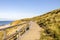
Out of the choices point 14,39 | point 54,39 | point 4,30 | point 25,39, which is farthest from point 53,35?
point 4,30

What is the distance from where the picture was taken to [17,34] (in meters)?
12.0

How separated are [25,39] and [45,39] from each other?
179 centimetres

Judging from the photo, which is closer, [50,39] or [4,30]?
[4,30]

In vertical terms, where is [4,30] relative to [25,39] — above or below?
above

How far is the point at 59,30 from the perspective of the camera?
1353 centimetres

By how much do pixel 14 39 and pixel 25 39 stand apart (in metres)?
0.81

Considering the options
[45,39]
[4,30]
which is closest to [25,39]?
[45,39]

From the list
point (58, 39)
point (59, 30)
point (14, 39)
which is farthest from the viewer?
point (59, 30)

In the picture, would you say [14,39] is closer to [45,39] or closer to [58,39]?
[45,39]

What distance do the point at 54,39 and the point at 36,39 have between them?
1.39 metres

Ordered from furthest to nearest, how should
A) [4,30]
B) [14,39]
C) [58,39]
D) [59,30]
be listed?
1. [59,30]
2. [14,39]
3. [58,39]
4. [4,30]

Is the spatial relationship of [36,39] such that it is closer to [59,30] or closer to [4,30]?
[59,30]

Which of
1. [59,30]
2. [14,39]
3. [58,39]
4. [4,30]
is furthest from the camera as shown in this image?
[59,30]

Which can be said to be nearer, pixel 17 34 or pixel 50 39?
pixel 50 39
